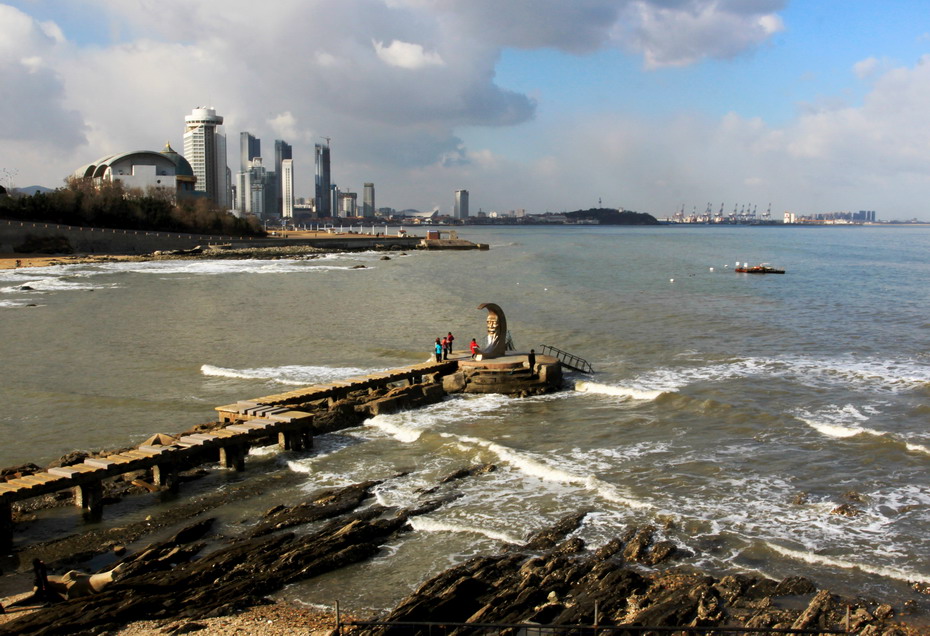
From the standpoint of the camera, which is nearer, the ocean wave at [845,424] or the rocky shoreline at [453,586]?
the rocky shoreline at [453,586]

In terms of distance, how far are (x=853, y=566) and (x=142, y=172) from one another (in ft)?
469

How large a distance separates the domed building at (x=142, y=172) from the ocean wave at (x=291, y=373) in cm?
11297

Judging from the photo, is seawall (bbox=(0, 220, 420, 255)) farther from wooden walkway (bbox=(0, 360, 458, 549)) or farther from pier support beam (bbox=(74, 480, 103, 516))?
pier support beam (bbox=(74, 480, 103, 516))

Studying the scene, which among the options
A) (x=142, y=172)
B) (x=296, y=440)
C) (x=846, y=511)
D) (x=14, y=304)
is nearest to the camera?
(x=846, y=511)

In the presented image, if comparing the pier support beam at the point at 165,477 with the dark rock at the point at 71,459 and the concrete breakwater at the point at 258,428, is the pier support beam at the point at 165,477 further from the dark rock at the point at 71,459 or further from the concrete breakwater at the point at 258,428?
the dark rock at the point at 71,459

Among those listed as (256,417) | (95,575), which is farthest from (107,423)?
(95,575)

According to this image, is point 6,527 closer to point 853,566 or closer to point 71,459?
point 71,459

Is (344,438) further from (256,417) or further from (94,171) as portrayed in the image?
(94,171)

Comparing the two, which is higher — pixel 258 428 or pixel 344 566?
pixel 258 428

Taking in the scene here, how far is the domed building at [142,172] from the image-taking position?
136 meters

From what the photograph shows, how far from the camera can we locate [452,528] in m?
14.3

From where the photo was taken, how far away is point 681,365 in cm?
3011

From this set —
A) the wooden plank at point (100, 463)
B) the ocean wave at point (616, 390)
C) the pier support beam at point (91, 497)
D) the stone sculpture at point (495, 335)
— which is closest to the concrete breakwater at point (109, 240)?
the stone sculpture at point (495, 335)

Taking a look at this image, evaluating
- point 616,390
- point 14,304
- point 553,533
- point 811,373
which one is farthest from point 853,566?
point 14,304
